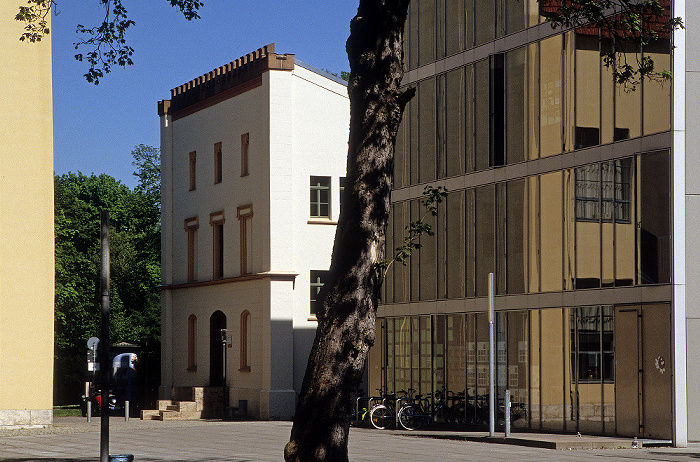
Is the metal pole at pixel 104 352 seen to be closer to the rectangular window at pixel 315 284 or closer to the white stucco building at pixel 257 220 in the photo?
the white stucco building at pixel 257 220

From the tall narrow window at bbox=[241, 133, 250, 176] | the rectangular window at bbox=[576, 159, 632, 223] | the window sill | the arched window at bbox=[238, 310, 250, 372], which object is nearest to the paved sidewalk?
the rectangular window at bbox=[576, 159, 632, 223]

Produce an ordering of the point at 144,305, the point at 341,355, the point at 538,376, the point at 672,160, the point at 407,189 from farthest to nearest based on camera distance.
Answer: the point at 144,305 < the point at 407,189 < the point at 538,376 < the point at 672,160 < the point at 341,355

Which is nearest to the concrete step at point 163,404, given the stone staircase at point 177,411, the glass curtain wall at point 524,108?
the stone staircase at point 177,411

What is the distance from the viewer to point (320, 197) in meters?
40.3

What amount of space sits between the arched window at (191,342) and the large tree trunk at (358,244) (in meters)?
32.5

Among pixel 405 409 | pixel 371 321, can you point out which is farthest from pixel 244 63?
pixel 371 321

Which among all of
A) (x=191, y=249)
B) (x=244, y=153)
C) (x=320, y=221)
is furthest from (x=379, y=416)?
(x=191, y=249)

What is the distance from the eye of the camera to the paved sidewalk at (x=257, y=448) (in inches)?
758

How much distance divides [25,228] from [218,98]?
1483 centimetres

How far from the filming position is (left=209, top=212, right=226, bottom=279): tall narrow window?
140 feet

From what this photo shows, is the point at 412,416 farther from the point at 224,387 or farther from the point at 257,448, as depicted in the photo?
the point at 224,387

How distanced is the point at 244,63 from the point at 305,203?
5.80 m

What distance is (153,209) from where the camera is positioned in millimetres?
64625

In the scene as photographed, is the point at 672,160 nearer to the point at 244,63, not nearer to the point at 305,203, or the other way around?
the point at 305,203
